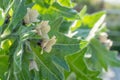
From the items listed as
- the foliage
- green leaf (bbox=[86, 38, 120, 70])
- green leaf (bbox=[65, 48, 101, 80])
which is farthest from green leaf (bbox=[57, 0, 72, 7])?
green leaf (bbox=[86, 38, 120, 70])

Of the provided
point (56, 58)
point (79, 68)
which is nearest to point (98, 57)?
point (79, 68)

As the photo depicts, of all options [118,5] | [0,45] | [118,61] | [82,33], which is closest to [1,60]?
[0,45]

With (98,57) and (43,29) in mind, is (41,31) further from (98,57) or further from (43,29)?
(98,57)

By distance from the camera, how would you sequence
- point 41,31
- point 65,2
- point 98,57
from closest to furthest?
point 41,31 → point 65,2 → point 98,57

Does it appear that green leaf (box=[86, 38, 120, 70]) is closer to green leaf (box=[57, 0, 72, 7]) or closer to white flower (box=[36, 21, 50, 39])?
green leaf (box=[57, 0, 72, 7])

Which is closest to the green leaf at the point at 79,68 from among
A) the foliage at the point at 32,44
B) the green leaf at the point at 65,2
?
the foliage at the point at 32,44

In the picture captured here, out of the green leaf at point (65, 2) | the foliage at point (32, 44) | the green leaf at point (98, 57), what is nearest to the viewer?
the foliage at point (32, 44)

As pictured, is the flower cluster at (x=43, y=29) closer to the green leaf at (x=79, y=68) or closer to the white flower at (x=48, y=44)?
the white flower at (x=48, y=44)
